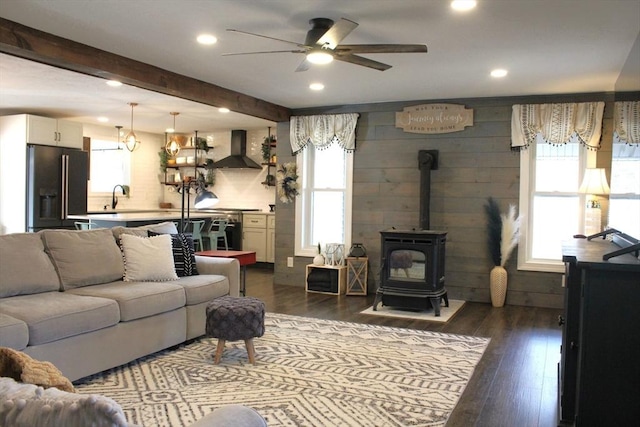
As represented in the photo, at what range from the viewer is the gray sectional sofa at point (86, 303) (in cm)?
310

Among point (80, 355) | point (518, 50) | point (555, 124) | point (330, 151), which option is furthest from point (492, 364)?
point (330, 151)

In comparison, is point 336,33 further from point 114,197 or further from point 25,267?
point 114,197

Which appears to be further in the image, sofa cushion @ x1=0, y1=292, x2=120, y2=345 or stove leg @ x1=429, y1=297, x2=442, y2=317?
stove leg @ x1=429, y1=297, x2=442, y2=317

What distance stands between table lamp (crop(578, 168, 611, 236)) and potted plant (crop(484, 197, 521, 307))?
0.71 metres

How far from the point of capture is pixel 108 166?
9.75 metres

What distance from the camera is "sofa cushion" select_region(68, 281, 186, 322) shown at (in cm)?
364

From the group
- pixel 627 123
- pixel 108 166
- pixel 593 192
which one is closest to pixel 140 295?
pixel 627 123

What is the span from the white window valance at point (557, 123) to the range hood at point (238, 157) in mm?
4702

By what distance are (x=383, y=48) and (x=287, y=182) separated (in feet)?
12.2

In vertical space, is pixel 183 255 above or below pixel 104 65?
below

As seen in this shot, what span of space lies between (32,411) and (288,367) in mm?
2821

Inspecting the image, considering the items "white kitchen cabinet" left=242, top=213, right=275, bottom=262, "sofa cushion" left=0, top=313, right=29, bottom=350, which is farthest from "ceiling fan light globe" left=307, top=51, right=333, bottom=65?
"white kitchen cabinet" left=242, top=213, right=275, bottom=262

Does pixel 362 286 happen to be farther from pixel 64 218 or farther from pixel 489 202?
pixel 64 218

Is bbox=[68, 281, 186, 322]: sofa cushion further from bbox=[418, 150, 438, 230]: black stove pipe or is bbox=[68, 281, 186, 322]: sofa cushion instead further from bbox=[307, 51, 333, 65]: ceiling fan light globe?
bbox=[418, 150, 438, 230]: black stove pipe
